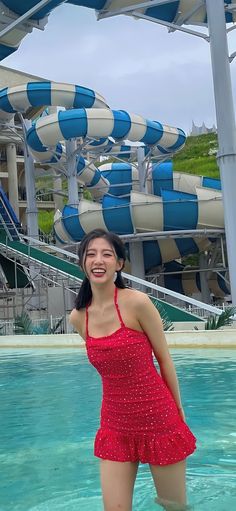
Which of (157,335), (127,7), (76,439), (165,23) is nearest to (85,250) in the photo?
(157,335)

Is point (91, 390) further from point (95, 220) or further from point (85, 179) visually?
point (85, 179)

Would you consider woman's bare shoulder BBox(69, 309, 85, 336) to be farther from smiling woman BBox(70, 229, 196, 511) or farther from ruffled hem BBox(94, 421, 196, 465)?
ruffled hem BBox(94, 421, 196, 465)

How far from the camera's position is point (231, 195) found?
37.9 ft

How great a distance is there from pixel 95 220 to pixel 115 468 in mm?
16148

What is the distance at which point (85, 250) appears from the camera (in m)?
2.16

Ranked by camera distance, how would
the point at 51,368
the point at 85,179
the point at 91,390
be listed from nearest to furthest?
the point at 91,390
the point at 51,368
the point at 85,179

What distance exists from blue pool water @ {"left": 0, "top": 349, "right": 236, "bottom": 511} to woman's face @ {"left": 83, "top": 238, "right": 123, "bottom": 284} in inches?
46.0

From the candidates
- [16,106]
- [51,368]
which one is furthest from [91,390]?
[16,106]

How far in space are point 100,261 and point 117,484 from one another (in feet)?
2.49

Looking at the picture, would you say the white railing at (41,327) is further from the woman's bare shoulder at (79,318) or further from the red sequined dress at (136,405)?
the red sequined dress at (136,405)

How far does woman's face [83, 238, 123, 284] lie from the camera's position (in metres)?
2.09

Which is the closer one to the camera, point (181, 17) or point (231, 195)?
point (231, 195)

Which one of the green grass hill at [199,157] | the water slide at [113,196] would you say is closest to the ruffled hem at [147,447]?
the water slide at [113,196]

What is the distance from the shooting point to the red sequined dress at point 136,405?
202 cm
